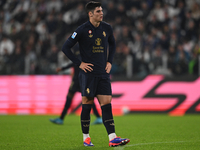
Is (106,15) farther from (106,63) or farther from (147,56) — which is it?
(106,63)

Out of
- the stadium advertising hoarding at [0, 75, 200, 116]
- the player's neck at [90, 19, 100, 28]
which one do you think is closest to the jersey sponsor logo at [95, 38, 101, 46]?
the player's neck at [90, 19, 100, 28]

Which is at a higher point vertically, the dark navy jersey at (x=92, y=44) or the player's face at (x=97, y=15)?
the player's face at (x=97, y=15)

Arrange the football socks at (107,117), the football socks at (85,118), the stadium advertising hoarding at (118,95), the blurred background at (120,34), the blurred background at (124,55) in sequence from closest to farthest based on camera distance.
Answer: the football socks at (107,117) < the football socks at (85,118) < the stadium advertising hoarding at (118,95) < the blurred background at (124,55) < the blurred background at (120,34)

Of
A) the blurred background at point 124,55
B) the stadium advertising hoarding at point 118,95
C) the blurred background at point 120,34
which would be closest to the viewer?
the stadium advertising hoarding at point 118,95

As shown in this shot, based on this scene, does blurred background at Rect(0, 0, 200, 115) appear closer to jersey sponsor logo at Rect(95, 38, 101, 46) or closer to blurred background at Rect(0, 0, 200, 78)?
blurred background at Rect(0, 0, 200, 78)

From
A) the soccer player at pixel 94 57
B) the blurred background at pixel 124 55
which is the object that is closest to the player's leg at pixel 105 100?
the soccer player at pixel 94 57

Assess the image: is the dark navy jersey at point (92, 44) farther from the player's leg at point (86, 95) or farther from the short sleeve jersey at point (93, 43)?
the player's leg at point (86, 95)

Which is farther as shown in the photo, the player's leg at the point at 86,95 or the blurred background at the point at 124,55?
the blurred background at the point at 124,55

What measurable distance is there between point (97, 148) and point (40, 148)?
0.84m

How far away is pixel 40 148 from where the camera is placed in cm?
485

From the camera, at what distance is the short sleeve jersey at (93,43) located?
4977 mm

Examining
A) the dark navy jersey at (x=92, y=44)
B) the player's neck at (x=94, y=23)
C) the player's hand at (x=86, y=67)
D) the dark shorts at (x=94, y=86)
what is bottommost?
the dark shorts at (x=94, y=86)

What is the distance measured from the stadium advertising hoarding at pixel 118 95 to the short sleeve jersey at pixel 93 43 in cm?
728

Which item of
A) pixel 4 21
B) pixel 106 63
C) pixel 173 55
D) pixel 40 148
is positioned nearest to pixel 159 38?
pixel 173 55
